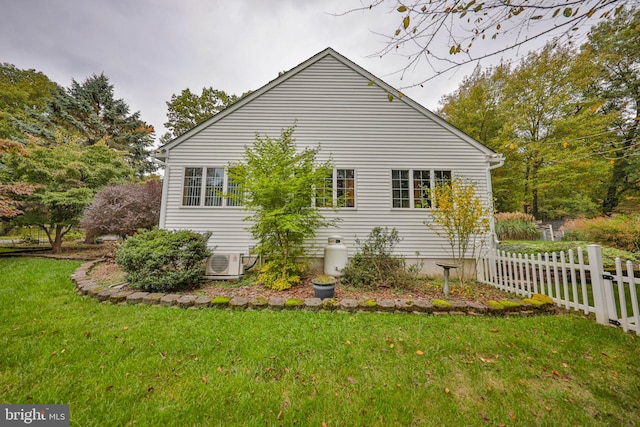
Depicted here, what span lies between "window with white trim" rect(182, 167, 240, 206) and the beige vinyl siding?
0.65 ft

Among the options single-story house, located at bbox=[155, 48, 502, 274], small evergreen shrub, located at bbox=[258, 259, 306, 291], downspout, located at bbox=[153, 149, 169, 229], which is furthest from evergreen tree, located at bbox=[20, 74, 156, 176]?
small evergreen shrub, located at bbox=[258, 259, 306, 291]

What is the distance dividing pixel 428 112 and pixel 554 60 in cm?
1203

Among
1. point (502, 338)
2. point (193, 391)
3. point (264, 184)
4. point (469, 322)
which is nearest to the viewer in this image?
point (193, 391)

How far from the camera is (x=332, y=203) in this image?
6855mm

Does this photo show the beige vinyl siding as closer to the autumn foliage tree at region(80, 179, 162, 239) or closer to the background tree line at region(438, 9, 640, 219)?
the autumn foliage tree at region(80, 179, 162, 239)

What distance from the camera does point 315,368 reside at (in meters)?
2.38

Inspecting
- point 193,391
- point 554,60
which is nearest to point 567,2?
point 193,391

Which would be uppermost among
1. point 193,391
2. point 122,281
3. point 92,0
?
point 92,0

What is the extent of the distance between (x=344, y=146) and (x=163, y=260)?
18.9ft

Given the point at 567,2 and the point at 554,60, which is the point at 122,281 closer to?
the point at 567,2

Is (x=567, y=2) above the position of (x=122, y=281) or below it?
above

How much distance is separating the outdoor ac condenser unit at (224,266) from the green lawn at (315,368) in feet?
5.76

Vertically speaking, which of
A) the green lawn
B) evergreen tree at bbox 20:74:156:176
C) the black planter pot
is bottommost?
the green lawn

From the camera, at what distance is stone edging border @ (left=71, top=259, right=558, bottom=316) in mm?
3871
